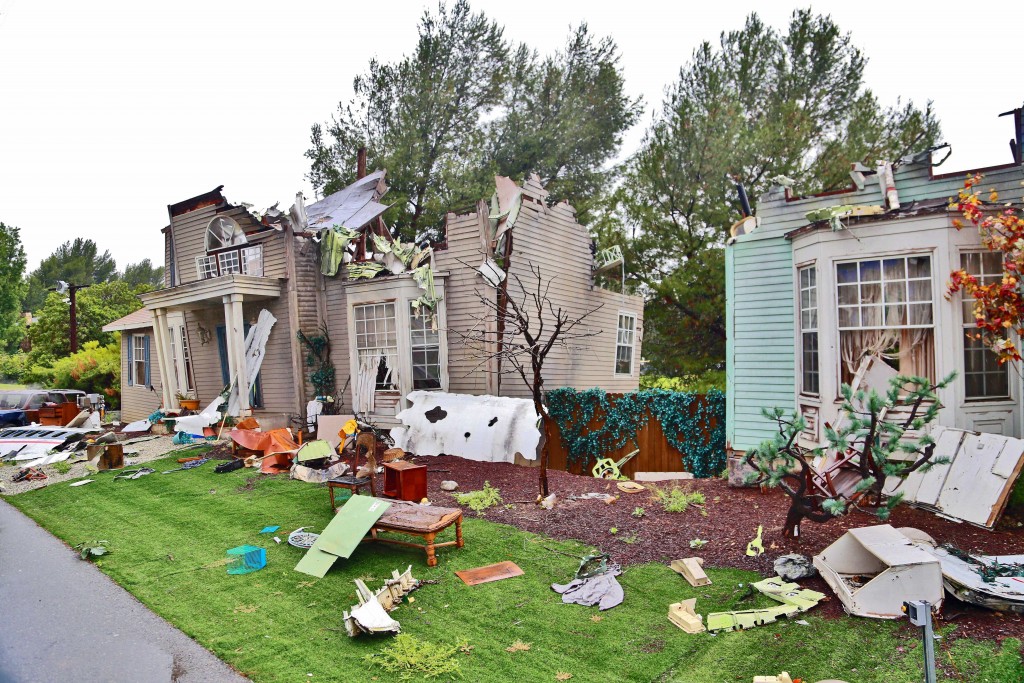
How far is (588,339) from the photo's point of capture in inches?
631

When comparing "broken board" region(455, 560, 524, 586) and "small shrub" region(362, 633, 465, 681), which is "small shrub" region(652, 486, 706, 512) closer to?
"broken board" region(455, 560, 524, 586)


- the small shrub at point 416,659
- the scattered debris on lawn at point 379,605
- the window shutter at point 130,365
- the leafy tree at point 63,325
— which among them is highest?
the leafy tree at point 63,325

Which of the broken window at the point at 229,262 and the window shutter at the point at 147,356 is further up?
the broken window at the point at 229,262

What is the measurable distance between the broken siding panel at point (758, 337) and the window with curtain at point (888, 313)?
45.8 inches

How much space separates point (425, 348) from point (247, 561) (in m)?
7.05

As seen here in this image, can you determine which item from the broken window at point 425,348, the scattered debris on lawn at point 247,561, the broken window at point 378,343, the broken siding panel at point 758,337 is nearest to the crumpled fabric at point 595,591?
the scattered debris on lawn at point 247,561

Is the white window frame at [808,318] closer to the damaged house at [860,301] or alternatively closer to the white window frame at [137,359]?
the damaged house at [860,301]

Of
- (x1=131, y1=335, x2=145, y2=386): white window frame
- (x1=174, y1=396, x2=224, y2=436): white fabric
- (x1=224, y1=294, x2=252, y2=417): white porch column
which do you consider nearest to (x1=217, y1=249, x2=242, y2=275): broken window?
(x1=224, y1=294, x2=252, y2=417): white porch column

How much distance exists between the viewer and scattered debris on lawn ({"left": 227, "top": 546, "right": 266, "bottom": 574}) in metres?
7.48

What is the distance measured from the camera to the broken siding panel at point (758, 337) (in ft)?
33.9

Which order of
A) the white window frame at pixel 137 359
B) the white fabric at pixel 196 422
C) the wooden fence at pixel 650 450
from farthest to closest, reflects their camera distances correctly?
the white window frame at pixel 137 359, the white fabric at pixel 196 422, the wooden fence at pixel 650 450

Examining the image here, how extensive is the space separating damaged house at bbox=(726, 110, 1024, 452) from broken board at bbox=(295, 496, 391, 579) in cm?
538

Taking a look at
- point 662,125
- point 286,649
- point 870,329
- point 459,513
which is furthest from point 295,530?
point 662,125

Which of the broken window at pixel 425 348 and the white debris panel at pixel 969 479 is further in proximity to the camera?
the broken window at pixel 425 348
